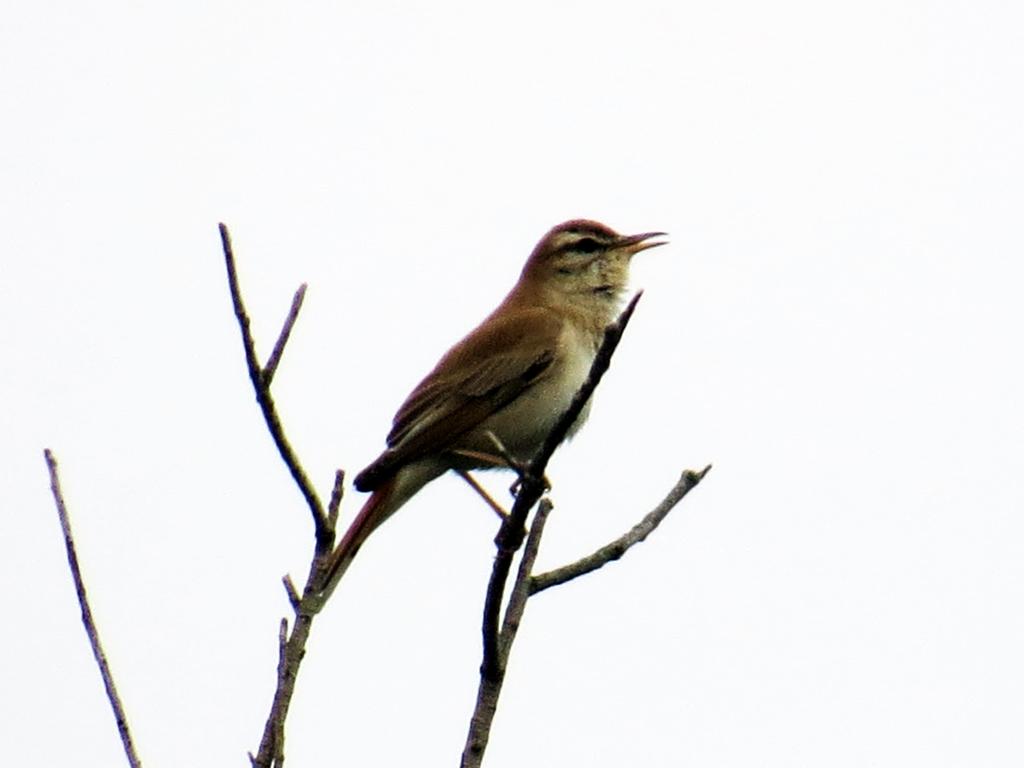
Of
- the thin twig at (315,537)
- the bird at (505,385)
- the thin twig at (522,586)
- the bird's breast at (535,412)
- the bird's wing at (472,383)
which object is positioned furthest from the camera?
the bird's breast at (535,412)

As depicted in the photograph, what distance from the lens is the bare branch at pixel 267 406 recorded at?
3.93 metres

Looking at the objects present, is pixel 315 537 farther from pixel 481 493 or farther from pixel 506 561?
pixel 481 493

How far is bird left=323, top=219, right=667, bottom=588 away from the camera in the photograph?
7.59 metres

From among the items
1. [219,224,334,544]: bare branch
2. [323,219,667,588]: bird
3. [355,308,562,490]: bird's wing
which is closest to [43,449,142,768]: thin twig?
[219,224,334,544]: bare branch

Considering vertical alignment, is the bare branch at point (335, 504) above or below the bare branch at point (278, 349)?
below

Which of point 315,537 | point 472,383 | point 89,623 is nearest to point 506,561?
point 315,537

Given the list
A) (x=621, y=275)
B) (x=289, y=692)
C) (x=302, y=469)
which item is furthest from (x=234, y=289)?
(x=621, y=275)

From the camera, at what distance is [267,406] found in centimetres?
411

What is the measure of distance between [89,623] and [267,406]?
75 centimetres

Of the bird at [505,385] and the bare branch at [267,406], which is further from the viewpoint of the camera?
the bird at [505,385]

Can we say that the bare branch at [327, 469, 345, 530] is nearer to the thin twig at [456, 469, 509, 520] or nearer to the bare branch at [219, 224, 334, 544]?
the bare branch at [219, 224, 334, 544]

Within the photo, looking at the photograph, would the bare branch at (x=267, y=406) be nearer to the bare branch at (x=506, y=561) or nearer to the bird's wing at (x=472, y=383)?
the bare branch at (x=506, y=561)

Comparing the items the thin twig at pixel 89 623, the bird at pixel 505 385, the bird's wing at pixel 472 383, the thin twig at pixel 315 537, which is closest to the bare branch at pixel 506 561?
the thin twig at pixel 315 537

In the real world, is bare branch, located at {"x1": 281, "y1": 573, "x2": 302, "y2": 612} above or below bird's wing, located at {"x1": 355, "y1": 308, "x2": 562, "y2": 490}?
below
